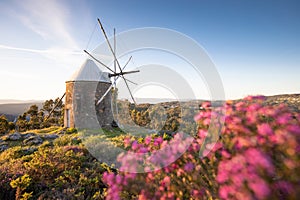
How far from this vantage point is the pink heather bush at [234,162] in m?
1.84

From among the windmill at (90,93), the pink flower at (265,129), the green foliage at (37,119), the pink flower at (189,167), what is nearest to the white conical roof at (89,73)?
the windmill at (90,93)

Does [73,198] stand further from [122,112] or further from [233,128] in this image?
[122,112]

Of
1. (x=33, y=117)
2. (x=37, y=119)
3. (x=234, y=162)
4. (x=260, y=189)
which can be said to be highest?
(x=234, y=162)

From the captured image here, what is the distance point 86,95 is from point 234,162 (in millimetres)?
15326

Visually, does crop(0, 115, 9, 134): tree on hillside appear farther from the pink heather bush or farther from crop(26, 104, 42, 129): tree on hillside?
the pink heather bush

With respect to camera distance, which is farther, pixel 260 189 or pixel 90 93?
pixel 90 93

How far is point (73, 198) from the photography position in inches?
158

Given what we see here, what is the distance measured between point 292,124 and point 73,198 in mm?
4358

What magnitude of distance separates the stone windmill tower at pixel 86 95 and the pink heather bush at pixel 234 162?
526 inches

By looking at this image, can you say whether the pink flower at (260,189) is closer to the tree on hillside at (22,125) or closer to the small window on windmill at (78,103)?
the small window on windmill at (78,103)

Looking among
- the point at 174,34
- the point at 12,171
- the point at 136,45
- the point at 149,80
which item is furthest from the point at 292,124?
the point at 149,80

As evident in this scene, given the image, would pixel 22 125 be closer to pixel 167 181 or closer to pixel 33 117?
pixel 33 117

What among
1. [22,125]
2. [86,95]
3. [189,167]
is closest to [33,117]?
[22,125]

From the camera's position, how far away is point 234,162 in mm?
2057
